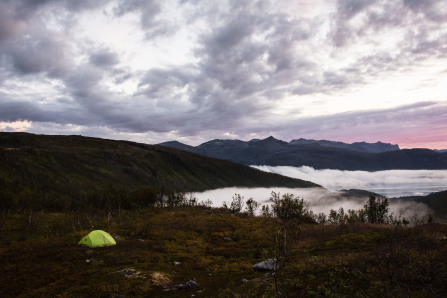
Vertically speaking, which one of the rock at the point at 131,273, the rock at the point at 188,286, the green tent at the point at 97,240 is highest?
the rock at the point at 188,286

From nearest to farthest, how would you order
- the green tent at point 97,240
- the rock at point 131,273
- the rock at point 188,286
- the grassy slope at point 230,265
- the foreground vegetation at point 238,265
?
the foreground vegetation at point 238,265
the grassy slope at point 230,265
the rock at point 188,286
the rock at point 131,273
the green tent at point 97,240

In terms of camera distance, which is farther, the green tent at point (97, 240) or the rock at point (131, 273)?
the green tent at point (97, 240)

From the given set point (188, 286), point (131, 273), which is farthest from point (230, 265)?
point (131, 273)

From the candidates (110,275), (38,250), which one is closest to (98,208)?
(38,250)

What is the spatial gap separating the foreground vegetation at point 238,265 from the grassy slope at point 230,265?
10 cm

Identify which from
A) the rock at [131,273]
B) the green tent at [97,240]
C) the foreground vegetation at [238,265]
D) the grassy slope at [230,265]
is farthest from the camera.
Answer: the green tent at [97,240]

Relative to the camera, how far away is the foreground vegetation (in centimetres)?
1920

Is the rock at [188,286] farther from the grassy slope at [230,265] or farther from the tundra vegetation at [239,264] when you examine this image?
the grassy slope at [230,265]

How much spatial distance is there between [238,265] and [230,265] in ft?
4.19

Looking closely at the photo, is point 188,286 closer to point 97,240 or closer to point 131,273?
point 131,273

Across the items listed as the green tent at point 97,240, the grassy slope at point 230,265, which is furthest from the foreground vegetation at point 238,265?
the green tent at point 97,240

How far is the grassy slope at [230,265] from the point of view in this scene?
64.2ft

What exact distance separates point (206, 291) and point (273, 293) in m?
7.25

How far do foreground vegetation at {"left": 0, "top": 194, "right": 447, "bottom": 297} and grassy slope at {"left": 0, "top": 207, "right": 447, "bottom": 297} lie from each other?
0.10 m
